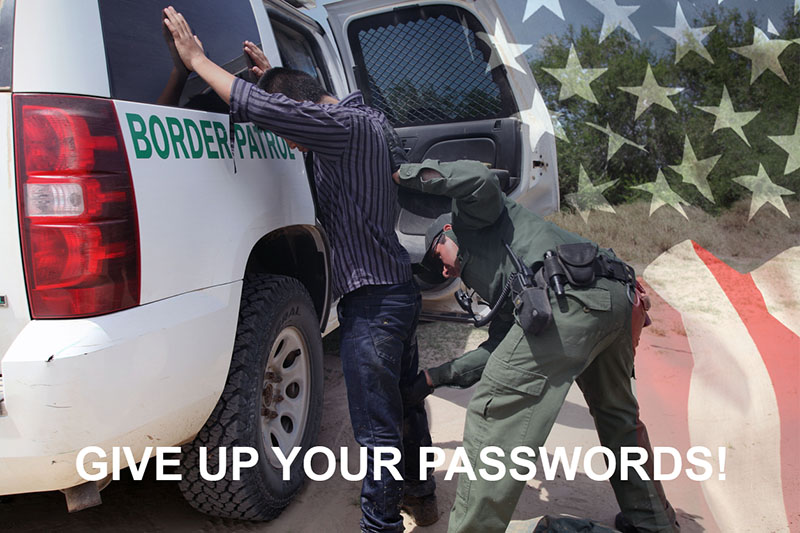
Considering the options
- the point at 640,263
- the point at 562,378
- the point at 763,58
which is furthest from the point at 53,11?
the point at 763,58

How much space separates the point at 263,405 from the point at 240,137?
1078 millimetres

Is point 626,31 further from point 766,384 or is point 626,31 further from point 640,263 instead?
point 766,384

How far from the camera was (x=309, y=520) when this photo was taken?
2.79 m

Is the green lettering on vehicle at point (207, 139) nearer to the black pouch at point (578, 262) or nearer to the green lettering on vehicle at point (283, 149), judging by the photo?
the green lettering on vehicle at point (283, 149)

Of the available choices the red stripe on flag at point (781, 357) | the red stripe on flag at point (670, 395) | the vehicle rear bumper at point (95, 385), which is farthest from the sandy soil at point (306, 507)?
the vehicle rear bumper at point (95, 385)

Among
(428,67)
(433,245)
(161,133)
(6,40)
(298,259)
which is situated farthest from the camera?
(428,67)

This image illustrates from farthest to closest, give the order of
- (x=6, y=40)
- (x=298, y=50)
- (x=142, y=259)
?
(x=298, y=50) → (x=142, y=259) → (x=6, y=40)

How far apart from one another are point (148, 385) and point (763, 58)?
16.6 meters

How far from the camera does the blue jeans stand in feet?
8.14

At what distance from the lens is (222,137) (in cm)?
231

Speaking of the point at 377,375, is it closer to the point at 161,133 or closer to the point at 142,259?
the point at 142,259

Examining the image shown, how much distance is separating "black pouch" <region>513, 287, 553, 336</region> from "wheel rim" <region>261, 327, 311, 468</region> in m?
1.00

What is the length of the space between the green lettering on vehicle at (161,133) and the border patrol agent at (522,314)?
82 cm
